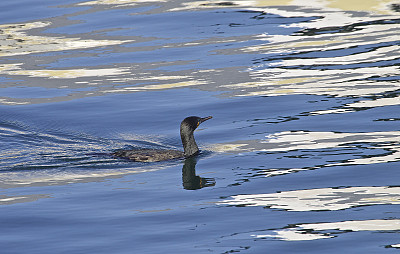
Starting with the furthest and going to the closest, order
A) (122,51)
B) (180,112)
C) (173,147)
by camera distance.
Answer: (122,51)
(180,112)
(173,147)

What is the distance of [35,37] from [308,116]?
11.0 metres

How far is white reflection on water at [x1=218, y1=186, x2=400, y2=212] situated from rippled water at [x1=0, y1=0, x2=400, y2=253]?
27 mm

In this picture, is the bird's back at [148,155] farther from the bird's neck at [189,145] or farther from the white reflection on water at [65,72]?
the white reflection on water at [65,72]

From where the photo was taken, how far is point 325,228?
32.6ft

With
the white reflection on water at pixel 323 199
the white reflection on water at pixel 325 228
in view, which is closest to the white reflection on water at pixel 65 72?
the white reflection on water at pixel 323 199

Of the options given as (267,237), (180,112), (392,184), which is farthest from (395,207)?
(180,112)

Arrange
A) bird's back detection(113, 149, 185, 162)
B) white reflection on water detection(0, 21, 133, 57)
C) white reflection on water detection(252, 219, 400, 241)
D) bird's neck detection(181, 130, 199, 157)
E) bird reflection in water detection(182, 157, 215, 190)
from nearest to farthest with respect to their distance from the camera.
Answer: white reflection on water detection(252, 219, 400, 241) → bird reflection in water detection(182, 157, 215, 190) → bird's back detection(113, 149, 185, 162) → bird's neck detection(181, 130, 199, 157) → white reflection on water detection(0, 21, 133, 57)

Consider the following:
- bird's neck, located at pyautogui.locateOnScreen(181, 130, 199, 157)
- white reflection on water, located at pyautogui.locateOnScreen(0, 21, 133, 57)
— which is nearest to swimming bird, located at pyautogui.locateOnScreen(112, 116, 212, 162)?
bird's neck, located at pyautogui.locateOnScreen(181, 130, 199, 157)

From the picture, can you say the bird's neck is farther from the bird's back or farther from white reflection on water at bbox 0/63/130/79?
white reflection on water at bbox 0/63/130/79

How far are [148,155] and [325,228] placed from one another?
4.31 meters

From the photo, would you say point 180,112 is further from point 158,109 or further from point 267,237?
point 267,237

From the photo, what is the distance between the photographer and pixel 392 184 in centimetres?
1161

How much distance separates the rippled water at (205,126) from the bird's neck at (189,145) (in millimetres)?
185

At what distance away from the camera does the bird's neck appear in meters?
13.8
